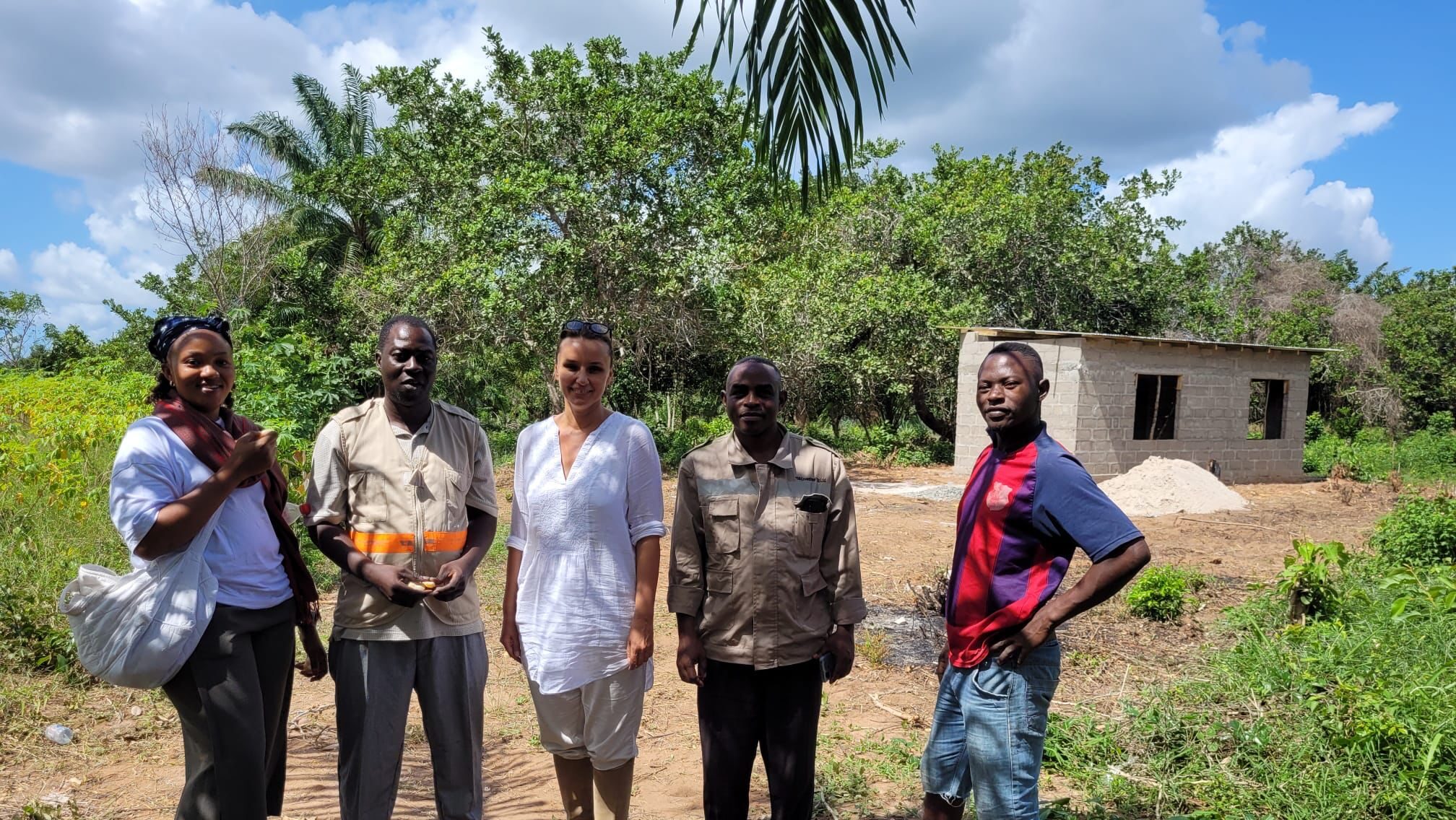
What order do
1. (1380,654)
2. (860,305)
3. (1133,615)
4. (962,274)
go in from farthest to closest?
(962,274)
(860,305)
(1133,615)
(1380,654)

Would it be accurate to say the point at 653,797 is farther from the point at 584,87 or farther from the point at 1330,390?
the point at 1330,390

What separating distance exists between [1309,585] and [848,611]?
4.00 meters

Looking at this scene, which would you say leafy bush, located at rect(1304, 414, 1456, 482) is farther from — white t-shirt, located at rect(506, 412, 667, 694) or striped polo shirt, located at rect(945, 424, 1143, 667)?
white t-shirt, located at rect(506, 412, 667, 694)

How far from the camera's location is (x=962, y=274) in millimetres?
20281

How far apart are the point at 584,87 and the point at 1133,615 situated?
460 inches

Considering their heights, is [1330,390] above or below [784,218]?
below

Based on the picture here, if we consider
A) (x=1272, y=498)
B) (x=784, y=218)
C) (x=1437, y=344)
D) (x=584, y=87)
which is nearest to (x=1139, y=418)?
(x=1272, y=498)

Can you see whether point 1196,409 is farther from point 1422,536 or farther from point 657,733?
point 657,733

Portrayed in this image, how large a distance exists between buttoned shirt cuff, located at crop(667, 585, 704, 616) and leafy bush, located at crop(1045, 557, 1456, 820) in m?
1.81

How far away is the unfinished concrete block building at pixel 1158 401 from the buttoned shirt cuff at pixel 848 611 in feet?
40.7

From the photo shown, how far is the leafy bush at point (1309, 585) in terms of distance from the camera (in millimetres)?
5258

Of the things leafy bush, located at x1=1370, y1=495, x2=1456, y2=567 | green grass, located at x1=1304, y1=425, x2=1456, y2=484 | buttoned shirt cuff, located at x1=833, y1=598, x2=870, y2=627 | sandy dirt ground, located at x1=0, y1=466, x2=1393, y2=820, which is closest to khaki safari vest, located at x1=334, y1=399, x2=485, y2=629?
buttoned shirt cuff, located at x1=833, y1=598, x2=870, y2=627

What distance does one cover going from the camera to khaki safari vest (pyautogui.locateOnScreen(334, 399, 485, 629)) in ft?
8.70

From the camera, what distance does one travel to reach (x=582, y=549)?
9.00ft
